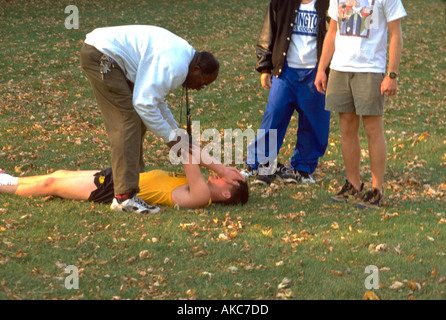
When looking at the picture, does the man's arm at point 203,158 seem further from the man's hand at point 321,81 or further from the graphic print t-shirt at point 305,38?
the graphic print t-shirt at point 305,38

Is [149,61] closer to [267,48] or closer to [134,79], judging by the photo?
[134,79]

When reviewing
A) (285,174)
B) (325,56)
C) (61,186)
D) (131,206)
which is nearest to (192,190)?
(131,206)

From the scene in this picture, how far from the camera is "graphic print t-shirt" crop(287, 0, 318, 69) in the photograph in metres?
7.43

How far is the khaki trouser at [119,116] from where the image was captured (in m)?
5.98

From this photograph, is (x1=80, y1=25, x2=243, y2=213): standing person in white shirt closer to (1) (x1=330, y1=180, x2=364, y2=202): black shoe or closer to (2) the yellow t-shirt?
(2) the yellow t-shirt

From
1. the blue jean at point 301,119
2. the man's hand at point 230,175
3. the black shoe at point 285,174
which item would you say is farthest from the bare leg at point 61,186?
→ the black shoe at point 285,174

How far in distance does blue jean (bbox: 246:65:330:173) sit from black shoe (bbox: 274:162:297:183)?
0.35ft

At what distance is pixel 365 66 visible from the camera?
6.31m

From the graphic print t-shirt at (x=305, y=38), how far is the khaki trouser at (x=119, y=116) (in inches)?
92.3
